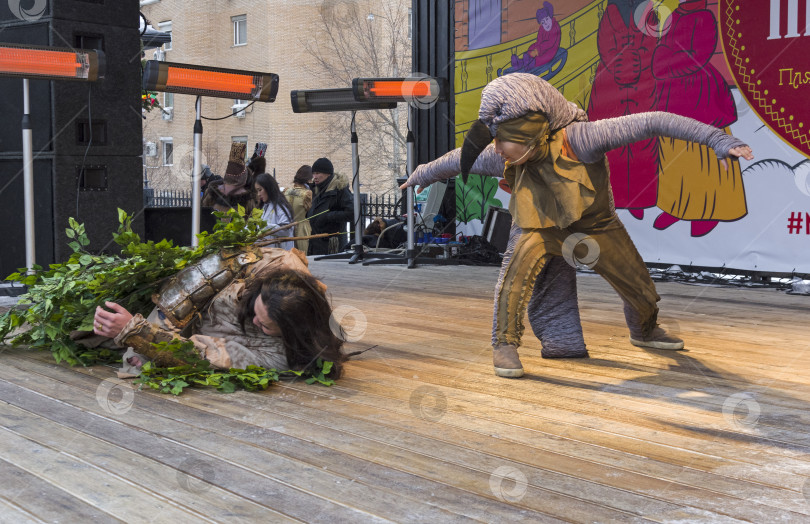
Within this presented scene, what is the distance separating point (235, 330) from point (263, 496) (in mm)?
1515

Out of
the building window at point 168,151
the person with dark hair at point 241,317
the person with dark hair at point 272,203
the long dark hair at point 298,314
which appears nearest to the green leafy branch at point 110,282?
the person with dark hair at point 241,317

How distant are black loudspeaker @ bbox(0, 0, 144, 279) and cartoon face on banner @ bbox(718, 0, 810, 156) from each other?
4.69 meters

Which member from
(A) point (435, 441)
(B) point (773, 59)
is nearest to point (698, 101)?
(B) point (773, 59)

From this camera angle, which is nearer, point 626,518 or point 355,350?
point 626,518

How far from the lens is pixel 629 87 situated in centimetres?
795

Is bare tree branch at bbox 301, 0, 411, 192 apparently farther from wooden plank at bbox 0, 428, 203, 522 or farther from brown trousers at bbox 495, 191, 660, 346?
wooden plank at bbox 0, 428, 203, 522

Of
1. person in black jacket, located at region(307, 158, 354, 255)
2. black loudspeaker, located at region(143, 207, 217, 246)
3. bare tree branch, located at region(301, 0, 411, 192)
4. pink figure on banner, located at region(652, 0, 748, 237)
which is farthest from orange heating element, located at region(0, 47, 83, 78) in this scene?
bare tree branch, located at region(301, 0, 411, 192)

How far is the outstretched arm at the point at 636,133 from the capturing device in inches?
134

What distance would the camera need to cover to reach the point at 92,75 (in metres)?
5.55

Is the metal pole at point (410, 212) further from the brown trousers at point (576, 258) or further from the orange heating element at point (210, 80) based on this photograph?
the brown trousers at point (576, 258)

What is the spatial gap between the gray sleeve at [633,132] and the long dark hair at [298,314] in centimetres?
128

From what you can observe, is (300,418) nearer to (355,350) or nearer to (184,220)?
(355,350)

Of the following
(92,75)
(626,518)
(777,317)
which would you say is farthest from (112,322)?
(777,317)

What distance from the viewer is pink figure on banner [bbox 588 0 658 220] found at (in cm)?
777
